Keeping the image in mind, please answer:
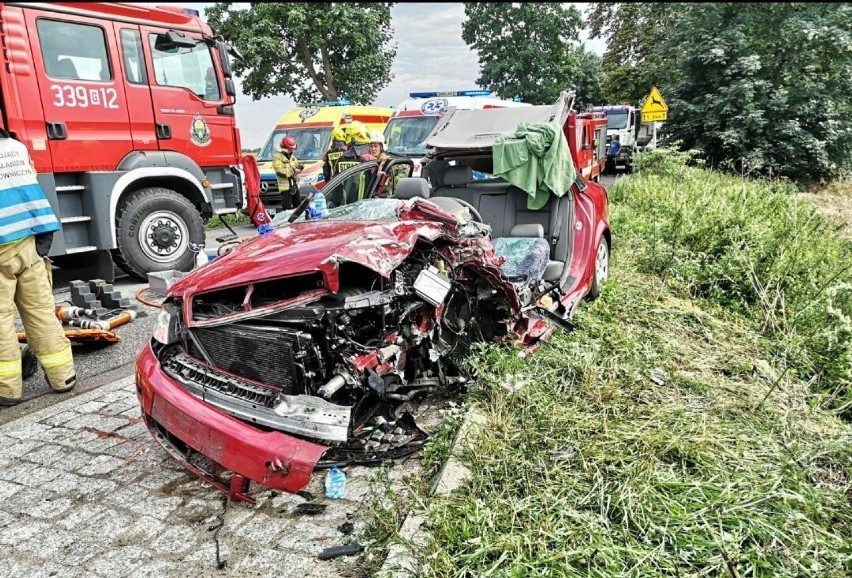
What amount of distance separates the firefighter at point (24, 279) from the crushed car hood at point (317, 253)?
5.69 ft

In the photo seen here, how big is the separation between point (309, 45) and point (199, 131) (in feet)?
51.8

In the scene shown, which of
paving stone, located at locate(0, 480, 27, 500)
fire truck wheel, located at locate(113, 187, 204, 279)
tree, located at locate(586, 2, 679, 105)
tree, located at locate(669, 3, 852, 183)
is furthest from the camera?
tree, located at locate(586, 2, 679, 105)

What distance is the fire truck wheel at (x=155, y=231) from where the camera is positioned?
283 inches

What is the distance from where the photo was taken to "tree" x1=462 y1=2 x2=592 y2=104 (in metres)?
31.3

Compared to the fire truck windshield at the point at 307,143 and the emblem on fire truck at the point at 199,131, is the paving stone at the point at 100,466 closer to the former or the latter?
the emblem on fire truck at the point at 199,131

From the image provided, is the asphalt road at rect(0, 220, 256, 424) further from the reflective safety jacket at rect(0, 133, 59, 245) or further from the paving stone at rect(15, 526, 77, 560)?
the paving stone at rect(15, 526, 77, 560)

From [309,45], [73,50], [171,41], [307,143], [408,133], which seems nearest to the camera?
[73,50]

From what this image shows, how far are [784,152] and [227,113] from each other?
15.2 m

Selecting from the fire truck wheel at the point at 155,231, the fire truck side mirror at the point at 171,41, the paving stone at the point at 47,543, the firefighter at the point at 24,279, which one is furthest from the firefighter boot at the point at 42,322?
the fire truck side mirror at the point at 171,41

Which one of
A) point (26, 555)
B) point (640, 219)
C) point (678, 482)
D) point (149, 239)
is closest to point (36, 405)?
point (26, 555)

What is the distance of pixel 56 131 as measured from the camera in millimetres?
6625

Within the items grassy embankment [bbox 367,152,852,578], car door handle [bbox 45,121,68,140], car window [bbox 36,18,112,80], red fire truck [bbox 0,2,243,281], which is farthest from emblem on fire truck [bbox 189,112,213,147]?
grassy embankment [bbox 367,152,852,578]

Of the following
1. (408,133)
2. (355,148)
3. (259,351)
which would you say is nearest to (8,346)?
(259,351)

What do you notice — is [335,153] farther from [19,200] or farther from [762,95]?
[762,95]
